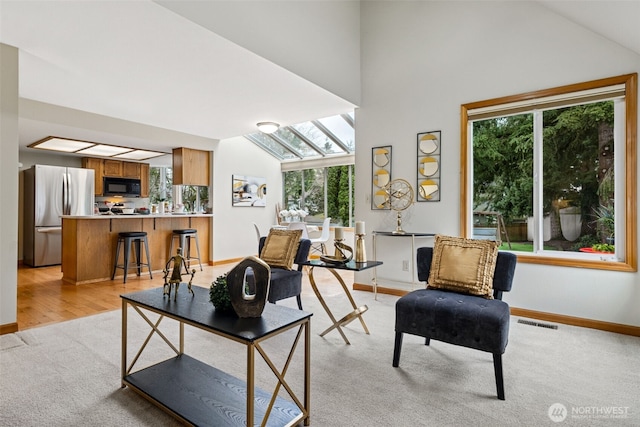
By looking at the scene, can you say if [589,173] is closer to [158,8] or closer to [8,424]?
[158,8]

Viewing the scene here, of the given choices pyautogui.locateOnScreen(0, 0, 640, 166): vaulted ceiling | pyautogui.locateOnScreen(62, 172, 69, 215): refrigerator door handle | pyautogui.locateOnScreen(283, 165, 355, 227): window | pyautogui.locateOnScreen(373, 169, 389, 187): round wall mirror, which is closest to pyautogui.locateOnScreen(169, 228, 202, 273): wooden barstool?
pyautogui.locateOnScreen(0, 0, 640, 166): vaulted ceiling

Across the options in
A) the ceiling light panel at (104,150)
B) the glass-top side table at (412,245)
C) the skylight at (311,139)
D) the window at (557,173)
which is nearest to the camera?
the window at (557,173)

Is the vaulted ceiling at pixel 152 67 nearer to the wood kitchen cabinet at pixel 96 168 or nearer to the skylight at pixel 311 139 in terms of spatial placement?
the skylight at pixel 311 139

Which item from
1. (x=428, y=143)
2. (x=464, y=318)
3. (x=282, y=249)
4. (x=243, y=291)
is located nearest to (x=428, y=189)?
(x=428, y=143)

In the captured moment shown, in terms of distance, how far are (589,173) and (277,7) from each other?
3348 mm

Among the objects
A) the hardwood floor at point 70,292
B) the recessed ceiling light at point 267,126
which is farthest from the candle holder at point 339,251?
the recessed ceiling light at point 267,126

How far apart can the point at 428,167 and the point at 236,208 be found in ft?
13.3

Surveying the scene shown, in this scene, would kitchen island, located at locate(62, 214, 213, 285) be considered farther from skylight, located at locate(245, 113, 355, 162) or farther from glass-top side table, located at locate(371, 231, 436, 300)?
glass-top side table, located at locate(371, 231, 436, 300)

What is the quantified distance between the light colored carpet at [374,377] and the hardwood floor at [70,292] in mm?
468

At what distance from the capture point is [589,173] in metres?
3.18

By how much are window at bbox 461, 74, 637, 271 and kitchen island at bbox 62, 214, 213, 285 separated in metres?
4.64

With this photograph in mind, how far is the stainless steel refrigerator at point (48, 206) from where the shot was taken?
19.6 feet

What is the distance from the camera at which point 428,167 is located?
155 inches

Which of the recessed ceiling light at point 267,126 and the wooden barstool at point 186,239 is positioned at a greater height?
the recessed ceiling light at point 267,126
